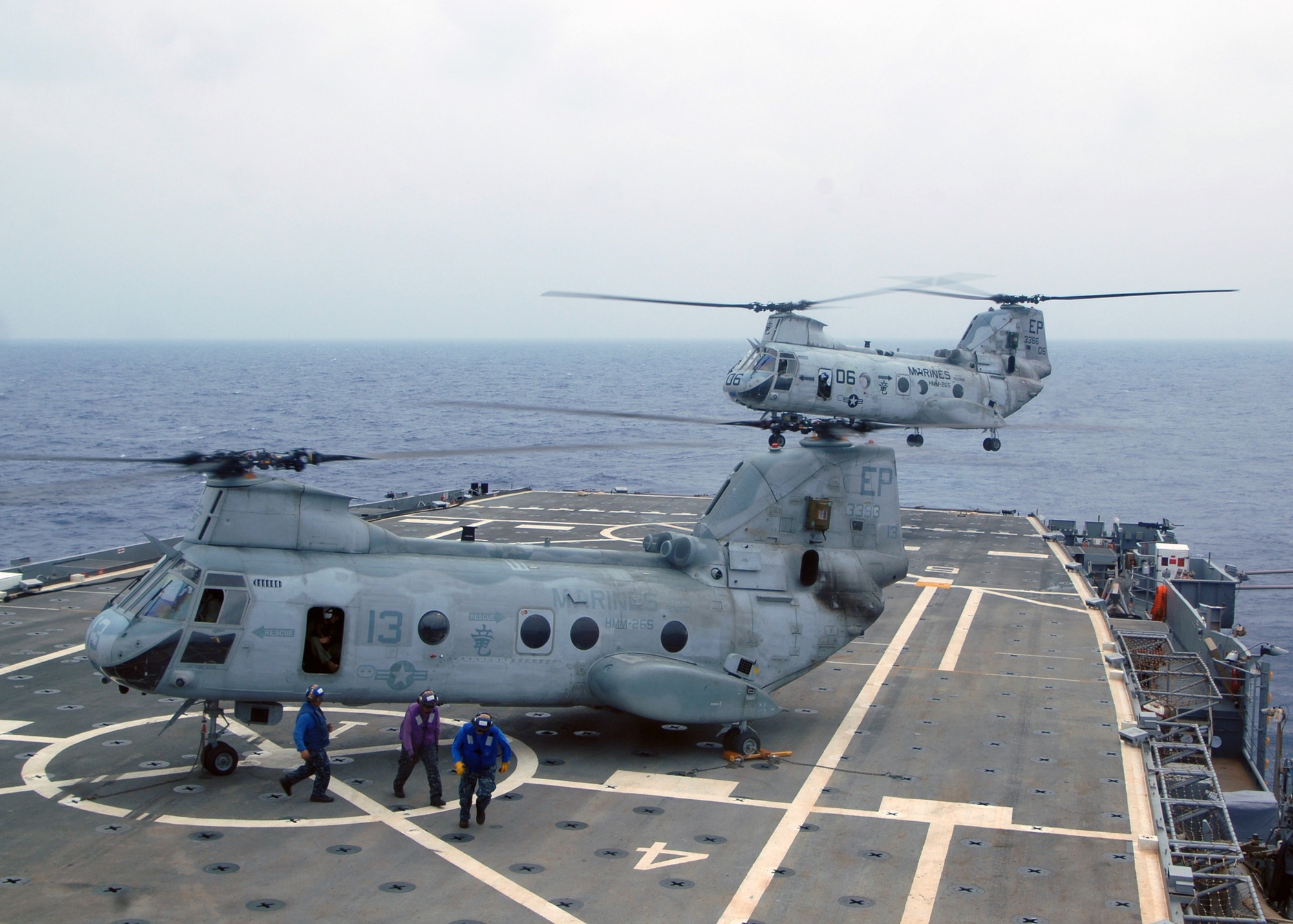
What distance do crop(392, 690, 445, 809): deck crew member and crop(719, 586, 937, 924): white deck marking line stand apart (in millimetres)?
4171

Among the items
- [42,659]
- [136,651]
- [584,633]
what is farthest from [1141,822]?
[42,659]

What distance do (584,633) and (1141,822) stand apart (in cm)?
788

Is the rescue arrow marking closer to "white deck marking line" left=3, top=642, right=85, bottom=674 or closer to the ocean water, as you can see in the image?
the ocean water

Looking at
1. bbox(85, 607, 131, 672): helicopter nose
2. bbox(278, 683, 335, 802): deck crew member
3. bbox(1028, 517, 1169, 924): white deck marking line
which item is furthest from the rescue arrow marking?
bbox(85, 607, 131, 672): helicopter nose

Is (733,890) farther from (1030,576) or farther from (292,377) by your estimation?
(292,377)

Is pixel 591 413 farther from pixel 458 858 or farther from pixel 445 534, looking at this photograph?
pixel 445 534

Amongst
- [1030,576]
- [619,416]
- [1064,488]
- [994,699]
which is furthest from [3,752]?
[1064,488]

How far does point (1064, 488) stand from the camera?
82.2 metres

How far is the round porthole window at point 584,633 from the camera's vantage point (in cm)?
1641

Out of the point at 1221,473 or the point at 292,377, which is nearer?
the point at 1221,473

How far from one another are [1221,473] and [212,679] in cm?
9239

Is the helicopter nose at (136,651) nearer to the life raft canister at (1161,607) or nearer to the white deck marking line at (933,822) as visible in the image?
the white deck marking line at (933,822)

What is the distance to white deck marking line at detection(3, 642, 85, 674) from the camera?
65.7ft

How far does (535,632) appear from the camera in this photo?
16203 mm
